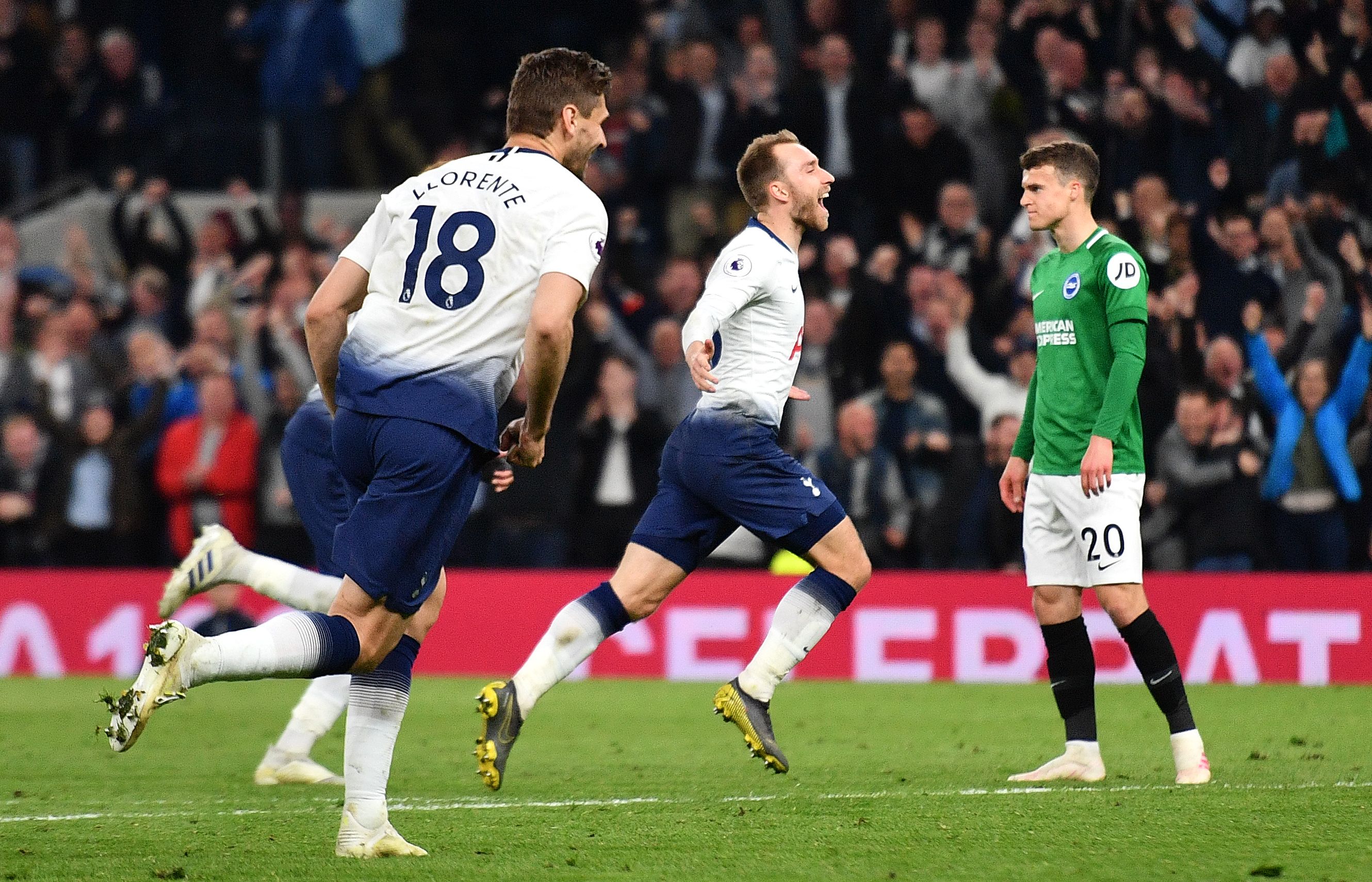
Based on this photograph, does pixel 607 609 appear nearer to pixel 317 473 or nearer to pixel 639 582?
pixel 639 582

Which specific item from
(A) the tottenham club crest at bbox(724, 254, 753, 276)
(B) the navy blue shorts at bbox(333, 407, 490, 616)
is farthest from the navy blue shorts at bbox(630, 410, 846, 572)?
(B) the navy blue shorts at bbox(333, 407, 490, 616)

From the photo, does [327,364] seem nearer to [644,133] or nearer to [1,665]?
[1,665]

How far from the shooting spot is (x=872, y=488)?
1159cm

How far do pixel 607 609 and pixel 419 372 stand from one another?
164 centimetres

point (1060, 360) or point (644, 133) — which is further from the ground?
point (644, 133)

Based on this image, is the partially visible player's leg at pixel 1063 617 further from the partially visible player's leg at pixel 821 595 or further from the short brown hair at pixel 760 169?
the short brown hair at pixel 760 169

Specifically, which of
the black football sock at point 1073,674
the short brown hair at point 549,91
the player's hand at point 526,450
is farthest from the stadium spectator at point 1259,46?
the player's hand at point 526,450

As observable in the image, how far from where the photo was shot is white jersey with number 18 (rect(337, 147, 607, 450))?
4676 mm

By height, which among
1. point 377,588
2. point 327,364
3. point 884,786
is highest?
point 327,364

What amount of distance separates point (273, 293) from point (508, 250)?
30.4 ft

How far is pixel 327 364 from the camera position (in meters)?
4.81

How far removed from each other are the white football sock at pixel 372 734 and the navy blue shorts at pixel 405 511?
0.91 ft

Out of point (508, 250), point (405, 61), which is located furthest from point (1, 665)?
point (508, 250)

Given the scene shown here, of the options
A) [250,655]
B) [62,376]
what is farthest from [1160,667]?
[62,376]
